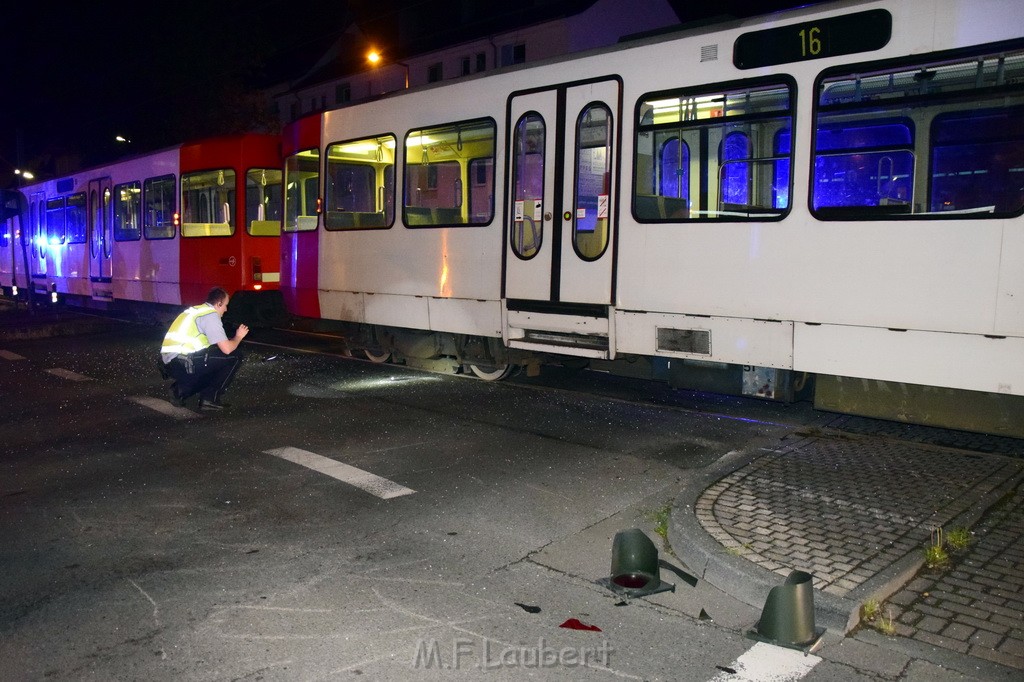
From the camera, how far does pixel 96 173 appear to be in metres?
19.8

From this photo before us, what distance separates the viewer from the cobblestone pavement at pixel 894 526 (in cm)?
413

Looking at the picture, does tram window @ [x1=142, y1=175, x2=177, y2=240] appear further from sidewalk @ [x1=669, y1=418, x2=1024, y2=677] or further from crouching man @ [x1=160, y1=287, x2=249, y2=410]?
sidewalk @ [x1=669, y1=418, x2=1024, y2=677]

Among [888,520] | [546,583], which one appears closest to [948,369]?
[888,520]

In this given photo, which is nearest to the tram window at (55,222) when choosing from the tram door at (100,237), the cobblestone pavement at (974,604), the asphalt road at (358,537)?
the tram door at (100,237)

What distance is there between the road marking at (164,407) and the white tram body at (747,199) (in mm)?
2911

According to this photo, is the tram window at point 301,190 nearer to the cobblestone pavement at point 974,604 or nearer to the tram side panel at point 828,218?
the tram side panel at point 828,218

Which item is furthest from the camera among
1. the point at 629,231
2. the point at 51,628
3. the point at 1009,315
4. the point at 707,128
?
the point at 629,231

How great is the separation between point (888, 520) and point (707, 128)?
372 cm

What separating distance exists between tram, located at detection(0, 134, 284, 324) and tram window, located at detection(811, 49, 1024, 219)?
9.02m

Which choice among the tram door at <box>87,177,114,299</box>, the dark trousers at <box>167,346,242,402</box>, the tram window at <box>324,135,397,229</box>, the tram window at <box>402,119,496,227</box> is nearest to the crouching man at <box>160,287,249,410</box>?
the dark trousers at <box>167,346,242,402</box>

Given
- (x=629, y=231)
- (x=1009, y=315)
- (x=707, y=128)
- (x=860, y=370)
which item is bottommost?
(x=860, y=370)

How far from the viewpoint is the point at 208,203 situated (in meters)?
15.6

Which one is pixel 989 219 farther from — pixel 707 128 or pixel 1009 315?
pixel 707 128

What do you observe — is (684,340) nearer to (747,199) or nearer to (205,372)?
(747,199)
